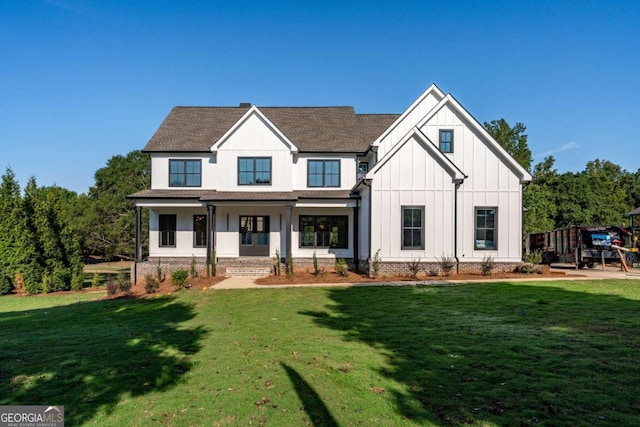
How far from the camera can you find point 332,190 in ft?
76.3

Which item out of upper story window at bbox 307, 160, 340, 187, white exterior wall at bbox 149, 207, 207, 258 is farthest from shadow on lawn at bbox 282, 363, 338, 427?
white exterior wall at bbox 149, 207, 207, 258

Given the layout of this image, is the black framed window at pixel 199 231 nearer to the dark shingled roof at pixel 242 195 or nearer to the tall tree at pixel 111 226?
the dark shingled roof at pixel 242 195

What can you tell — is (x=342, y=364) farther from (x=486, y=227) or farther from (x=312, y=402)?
(x=486, y=227)

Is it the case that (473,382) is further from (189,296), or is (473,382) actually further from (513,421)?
(189,296)

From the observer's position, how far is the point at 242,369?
20.8 feet

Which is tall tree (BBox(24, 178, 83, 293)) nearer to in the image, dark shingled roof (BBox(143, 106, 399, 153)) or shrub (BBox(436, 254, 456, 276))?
dark shingled roof (BBox(143, 106, 399, 153))

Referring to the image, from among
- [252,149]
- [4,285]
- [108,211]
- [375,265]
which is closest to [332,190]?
[252,149]

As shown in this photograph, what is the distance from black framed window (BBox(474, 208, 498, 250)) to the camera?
19.1 m

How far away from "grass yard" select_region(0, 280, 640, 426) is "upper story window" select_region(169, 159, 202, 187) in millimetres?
12277

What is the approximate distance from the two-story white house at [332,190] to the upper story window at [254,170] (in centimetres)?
6

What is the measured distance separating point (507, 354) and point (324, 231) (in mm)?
16748

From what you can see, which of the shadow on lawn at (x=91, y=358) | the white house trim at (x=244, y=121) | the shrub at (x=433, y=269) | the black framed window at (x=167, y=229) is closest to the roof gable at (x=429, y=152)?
the shrub at (x=433, y=269)

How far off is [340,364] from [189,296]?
391 inches

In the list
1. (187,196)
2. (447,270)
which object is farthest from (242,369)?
(187,196)
